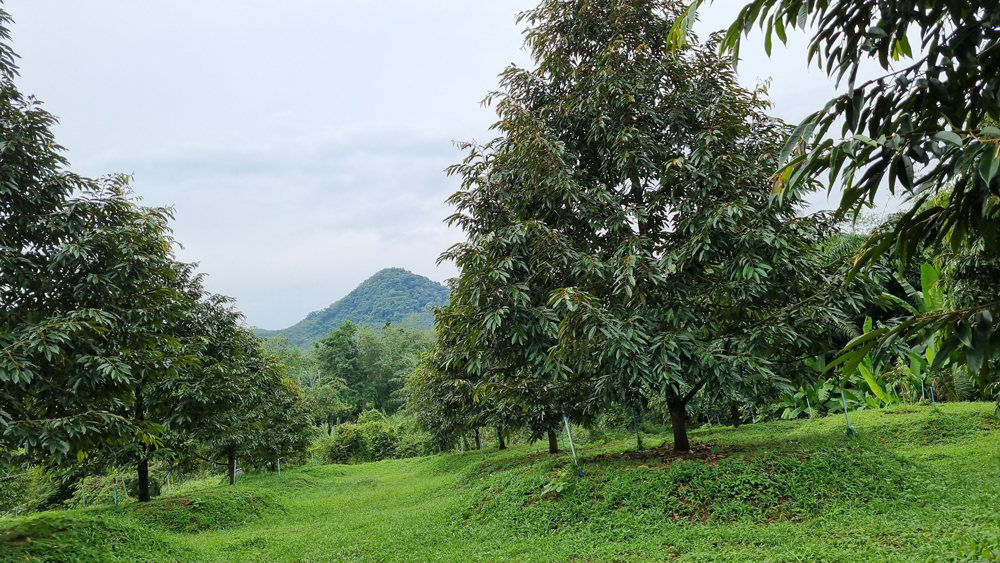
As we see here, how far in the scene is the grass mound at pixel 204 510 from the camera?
11.7 metres

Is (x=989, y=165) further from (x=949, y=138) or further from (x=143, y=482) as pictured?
(x=143, y=482)

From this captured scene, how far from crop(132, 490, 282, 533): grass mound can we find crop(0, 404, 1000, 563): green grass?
1.31 metres

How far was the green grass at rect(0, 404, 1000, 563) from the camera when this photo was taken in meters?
5.24

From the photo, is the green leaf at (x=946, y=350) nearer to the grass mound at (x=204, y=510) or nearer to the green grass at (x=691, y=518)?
the green grass at (x=691, y=518)

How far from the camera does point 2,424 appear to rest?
5.04 meters

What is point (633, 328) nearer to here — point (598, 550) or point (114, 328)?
point (598, 550)

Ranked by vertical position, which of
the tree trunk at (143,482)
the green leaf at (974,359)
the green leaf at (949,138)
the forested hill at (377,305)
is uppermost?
the forested hill at (377,305)

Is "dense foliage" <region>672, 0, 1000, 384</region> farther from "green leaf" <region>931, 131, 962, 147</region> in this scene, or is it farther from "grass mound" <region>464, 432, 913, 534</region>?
"grass mound" <region>464, 432, 913, 534</region>

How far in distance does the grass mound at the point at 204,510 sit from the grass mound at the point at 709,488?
7.16 metres

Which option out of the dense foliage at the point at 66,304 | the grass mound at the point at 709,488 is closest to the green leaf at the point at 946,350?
the grass mound at the point at 709,488

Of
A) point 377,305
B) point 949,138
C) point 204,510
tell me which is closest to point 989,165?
point 949,138

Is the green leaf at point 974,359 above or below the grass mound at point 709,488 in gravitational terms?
above

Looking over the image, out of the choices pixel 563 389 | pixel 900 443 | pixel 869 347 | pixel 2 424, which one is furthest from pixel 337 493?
pixel 869 347

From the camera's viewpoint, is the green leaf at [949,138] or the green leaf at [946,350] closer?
the green leaf at [949,138]
